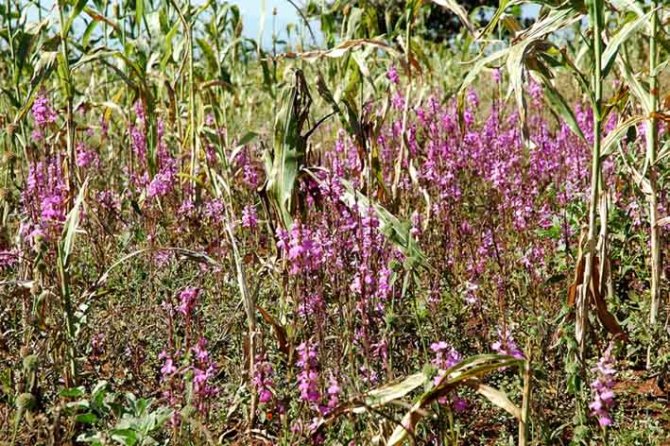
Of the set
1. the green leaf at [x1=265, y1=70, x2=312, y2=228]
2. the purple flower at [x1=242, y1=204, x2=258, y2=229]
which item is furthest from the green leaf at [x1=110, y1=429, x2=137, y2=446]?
the purple flower at [x1=242, y1=204, x2=258, y2=229]

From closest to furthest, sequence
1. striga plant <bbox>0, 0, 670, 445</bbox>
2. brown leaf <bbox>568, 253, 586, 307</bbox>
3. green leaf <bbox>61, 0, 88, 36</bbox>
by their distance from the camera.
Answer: striga plant <bbox>0, 0, 670, 445</bbox>, brown leaf <bbox>568, 253, 586, 307</bbox>, green leaf <bbox>61, 0, 88, 36</bbox>

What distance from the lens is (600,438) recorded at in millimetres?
2527

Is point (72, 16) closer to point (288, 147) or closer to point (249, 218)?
point (288, 147)

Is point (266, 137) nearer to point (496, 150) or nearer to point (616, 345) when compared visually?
point (496, 150)

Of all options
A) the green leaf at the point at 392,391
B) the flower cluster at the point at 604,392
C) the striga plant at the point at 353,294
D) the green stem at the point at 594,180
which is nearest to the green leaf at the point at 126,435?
the striga plant at the point at 353,294

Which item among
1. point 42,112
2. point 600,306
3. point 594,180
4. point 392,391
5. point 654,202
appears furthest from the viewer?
point 42,112

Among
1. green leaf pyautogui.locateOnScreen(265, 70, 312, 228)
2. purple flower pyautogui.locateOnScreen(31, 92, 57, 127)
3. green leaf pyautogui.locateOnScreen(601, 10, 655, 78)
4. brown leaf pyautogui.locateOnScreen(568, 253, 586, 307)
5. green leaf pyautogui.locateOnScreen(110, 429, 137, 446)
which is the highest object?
green leaf pyautogui.locateOnScreen(601, 10, 655, 78)

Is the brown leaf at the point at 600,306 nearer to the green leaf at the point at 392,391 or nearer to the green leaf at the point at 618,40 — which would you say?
the green leaf at the point at 618,40

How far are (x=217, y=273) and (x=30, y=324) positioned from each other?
3.05 ft

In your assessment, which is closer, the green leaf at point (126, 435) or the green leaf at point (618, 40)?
the green leaf at point (126, 435)

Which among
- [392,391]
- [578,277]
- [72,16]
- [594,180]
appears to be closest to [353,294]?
[392,391]

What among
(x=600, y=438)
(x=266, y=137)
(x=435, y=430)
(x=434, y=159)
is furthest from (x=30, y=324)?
(x=266, y=137)

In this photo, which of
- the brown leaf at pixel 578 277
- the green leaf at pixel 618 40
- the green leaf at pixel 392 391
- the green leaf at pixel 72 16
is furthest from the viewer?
the green leaf at pixel 72 16

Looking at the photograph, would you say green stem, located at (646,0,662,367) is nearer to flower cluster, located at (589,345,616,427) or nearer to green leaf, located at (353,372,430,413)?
flower cluster, located at (589,345,616,427)
